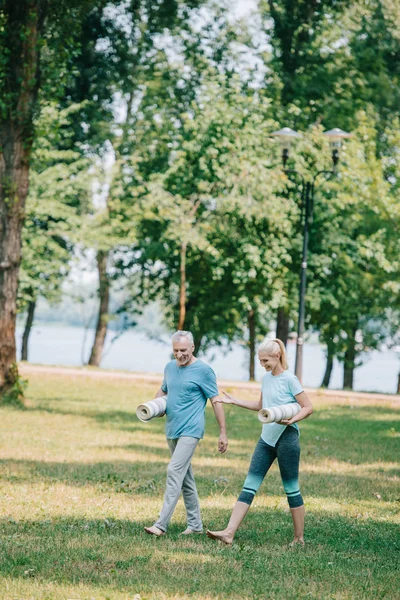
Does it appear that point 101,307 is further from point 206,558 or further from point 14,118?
point 206,558

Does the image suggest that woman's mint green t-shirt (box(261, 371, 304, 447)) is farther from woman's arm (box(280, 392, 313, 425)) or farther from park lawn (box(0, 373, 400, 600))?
park lawn (box(0, 373, 400, 600))

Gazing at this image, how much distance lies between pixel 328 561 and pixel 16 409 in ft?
37.0

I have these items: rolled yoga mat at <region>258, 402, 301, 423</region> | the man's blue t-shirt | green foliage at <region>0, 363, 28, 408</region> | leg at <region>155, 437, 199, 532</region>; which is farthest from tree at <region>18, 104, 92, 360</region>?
rolled yoga mat at <region>258, 402, 301, 423</region>

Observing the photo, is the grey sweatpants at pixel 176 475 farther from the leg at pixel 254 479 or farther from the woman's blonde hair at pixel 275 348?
the woman's blonde hair at pixel 275 348

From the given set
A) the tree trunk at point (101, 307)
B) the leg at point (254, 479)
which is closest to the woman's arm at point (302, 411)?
the leg at point (254, 479)

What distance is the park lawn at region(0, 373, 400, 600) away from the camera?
5992 mm

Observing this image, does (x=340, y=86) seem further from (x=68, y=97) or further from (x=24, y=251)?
(x=24, y=251)

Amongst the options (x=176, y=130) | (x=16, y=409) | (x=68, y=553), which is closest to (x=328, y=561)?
(x=68, y=553)

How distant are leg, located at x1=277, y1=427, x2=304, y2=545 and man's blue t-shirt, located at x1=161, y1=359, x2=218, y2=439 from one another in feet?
2.38

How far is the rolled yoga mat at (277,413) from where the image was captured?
692 centimetres

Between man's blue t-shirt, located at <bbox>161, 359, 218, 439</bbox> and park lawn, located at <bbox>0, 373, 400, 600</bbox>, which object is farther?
man's blue t-shirt, located at <bbox>161, 359, 218, 439</bbox>

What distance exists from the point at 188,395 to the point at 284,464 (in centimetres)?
101

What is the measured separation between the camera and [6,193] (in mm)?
17250

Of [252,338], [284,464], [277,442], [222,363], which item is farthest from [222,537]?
[222,363]
